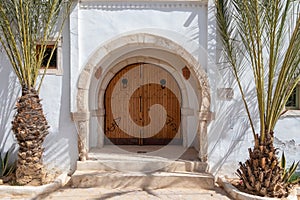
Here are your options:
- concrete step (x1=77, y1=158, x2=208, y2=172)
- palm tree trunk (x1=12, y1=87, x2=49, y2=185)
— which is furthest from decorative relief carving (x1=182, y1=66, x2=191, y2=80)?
palm tree trunk (x1=12, y1=87, x2=49, y2=185)

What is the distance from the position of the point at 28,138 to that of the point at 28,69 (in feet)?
4.19

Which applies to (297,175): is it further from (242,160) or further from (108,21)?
(108,21)

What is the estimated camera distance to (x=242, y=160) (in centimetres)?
657

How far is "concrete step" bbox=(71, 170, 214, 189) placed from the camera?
235 inches

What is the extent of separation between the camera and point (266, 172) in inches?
213

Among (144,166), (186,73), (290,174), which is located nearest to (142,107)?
(186,73)

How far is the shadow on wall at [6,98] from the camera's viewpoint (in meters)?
6.41

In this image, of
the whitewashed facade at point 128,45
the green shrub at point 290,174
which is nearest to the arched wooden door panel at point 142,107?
the whitewashed facade at point 128,45

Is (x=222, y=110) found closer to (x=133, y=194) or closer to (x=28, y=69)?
(x=133, y=194)

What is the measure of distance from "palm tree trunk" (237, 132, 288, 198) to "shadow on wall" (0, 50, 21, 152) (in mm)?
4854

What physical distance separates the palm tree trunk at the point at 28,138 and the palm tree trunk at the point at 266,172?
12.9 ft

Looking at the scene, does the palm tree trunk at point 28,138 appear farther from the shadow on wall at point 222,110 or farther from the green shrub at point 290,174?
the green shrub at point 290,174

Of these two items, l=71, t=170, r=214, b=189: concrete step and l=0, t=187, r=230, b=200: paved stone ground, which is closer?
A: l=0, t=187, r=230, b=200: paved stone ground

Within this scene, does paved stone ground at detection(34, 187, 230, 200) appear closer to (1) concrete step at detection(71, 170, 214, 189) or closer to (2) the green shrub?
(1) concrete step at detection(71, 170, 214, 189)
